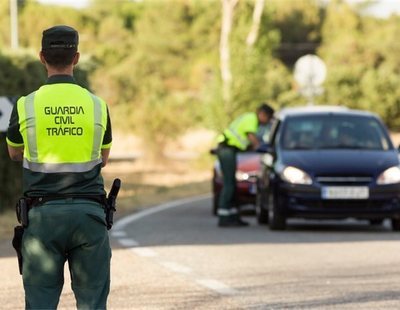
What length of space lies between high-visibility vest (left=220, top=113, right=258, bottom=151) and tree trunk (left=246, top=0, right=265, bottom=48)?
23.2m

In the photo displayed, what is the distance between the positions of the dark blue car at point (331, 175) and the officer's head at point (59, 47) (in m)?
11.4

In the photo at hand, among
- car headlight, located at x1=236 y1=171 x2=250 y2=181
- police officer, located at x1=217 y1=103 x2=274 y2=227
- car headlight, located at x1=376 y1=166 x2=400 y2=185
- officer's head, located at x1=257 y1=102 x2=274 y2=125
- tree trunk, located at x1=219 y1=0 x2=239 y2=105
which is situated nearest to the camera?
car headlight, located at x1=376 y1=166 x2=400 y2=185

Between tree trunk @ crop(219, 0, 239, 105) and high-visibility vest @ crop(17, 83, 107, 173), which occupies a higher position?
high-visibility vest @ crop(17, 83, 107, 173)

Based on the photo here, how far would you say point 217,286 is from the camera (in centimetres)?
1182

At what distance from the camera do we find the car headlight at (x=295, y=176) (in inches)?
716

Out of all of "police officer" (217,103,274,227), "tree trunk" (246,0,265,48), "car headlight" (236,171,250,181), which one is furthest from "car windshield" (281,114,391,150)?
"tree trunk" (246,0,265,48)

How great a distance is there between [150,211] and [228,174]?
12.4 ft

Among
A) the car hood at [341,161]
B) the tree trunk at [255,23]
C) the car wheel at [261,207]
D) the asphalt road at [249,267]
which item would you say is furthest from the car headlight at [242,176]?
the tree trunk at [255,23]

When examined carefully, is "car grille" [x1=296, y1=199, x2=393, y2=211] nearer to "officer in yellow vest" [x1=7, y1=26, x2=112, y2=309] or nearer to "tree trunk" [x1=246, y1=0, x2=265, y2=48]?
"officer in yellow vest" [x1=7, y1=26, x2=112, y2=309]

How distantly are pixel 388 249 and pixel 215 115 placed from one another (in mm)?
27264

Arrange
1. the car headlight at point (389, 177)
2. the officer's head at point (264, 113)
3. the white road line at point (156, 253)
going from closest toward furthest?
the white road line at point (156, 253) < the car headlight at point (389, 177) < the officer's head at point (264, 113)

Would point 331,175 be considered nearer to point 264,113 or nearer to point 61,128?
point 264,113

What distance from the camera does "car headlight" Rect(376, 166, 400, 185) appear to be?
18266 millimetres

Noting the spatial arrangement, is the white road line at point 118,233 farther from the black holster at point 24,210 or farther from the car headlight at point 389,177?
the black holster at point 24,210
